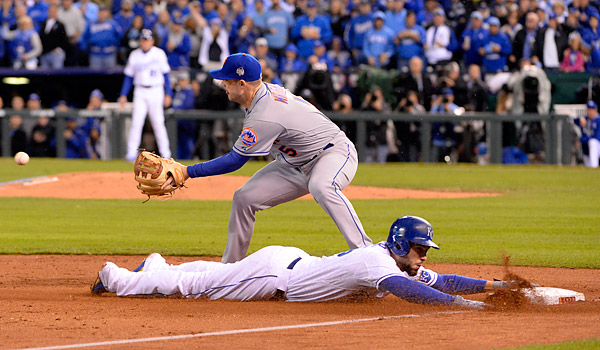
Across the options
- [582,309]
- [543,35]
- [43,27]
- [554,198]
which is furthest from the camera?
[43,27]

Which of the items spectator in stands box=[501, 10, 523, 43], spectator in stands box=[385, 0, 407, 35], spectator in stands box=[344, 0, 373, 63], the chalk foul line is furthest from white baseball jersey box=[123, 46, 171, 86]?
the chalk foul line

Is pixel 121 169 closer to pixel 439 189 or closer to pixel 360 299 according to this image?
pixel 439 189

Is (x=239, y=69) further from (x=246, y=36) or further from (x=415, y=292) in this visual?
(x=246, y=36)

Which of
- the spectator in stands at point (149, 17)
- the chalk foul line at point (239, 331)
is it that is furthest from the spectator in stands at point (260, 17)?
the chalk foul line at point (239, 331)

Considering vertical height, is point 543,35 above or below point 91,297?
above

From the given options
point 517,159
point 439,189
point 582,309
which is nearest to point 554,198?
point 439,189

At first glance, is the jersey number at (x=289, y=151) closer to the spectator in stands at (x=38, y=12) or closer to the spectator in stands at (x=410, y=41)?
the spectator in stands at (x=410, y=41)

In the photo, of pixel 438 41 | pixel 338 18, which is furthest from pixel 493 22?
pixel 338 18
